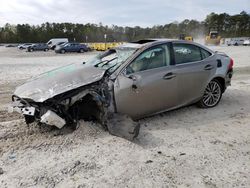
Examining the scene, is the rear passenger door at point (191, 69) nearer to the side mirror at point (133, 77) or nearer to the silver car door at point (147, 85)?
the silver car door at point (147, 85)

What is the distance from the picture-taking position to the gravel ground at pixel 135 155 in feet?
11.4

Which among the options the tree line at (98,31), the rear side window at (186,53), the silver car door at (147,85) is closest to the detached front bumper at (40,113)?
the silver car door at (147,85)

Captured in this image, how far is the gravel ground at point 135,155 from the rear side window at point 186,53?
115 centimetres

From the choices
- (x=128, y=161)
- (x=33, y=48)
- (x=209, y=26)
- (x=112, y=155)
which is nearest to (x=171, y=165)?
(x=128, y=161)

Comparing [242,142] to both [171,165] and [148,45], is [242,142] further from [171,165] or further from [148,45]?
[148,45]

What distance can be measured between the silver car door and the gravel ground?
37 centimetres

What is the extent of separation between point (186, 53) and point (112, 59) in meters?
1.54

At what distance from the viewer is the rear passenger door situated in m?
5.56

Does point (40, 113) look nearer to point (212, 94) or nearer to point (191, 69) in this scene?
point (191, 69)

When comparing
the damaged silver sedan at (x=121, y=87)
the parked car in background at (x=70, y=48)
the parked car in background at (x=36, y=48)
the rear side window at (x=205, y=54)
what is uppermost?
the rear side window at (x=205, y=54)

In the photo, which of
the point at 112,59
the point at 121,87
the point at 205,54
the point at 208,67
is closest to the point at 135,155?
the point at 121,87

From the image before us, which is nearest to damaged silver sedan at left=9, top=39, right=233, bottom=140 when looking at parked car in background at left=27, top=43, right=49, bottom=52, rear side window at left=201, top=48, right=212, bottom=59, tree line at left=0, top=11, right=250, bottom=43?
rear side window at left=201, top=48, right=212, bottom=59

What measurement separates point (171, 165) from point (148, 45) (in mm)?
2412

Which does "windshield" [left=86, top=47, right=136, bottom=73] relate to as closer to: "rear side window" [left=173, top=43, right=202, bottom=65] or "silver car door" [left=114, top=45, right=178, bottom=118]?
"silver car door" [left=114, top=45, right=178, bottom=118]
